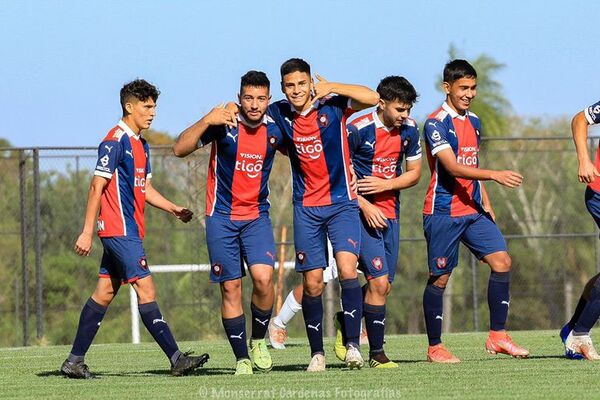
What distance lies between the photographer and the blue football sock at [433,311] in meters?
9.91

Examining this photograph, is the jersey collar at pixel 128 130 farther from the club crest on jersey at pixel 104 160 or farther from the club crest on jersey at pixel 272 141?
the club crest on jersey at pixel 272 141

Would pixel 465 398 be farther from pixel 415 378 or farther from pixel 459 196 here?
pixel 459 196

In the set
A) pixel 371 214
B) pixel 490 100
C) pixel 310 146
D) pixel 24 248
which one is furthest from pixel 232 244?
pixel 490 100

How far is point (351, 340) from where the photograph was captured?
353 inches

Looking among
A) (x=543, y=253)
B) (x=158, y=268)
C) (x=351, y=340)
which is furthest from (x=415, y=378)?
(x=543, y=253)

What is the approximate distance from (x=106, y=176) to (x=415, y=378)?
259 cm

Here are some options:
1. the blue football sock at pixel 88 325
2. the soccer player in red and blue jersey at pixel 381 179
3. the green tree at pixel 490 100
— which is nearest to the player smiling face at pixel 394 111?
the soccer player in red and blue jersey at pixel 381 179

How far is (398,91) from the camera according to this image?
Answer: 9.55 m

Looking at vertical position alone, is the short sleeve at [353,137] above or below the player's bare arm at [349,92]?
below

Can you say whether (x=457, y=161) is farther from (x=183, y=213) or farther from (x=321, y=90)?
(x=183, y=213)

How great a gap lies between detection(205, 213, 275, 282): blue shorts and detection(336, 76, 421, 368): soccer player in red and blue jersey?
0.89m

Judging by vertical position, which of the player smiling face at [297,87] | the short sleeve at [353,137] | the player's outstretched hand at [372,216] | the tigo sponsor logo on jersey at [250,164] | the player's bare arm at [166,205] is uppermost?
the player smiling face at [297,87]

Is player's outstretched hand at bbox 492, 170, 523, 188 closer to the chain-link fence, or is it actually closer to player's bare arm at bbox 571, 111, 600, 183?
player's bare arm at bbox 571, 111, 600, 183

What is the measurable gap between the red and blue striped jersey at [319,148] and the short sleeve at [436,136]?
937 mm
